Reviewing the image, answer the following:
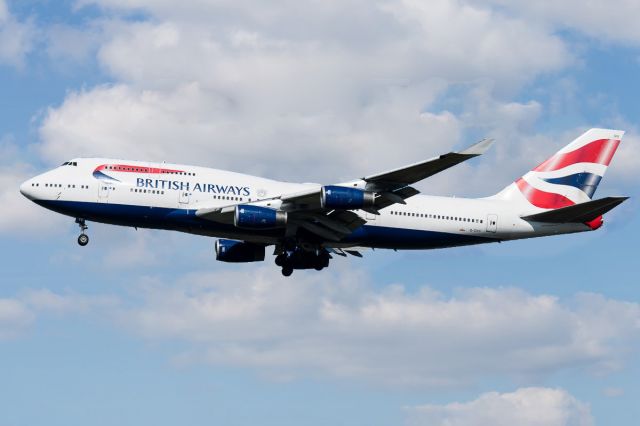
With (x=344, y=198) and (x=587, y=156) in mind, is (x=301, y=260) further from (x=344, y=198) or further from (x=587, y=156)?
(x=587, y=156)

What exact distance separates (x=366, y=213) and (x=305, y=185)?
11.1 ft

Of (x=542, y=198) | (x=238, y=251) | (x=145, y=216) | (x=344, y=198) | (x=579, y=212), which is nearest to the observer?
(x=344, y=198)

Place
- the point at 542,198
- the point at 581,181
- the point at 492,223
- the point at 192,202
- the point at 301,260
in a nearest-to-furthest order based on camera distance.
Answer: the point at 192,202 < the point at 492,223 < the point at 301,260 < the point at 542,198 < the point at 581,181

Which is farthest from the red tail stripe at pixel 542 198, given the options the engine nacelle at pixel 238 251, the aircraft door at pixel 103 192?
the aircraft door at pixel 103 192

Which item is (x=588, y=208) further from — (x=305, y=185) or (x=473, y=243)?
(x=305, y=185)

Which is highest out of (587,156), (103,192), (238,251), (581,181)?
(587,156)

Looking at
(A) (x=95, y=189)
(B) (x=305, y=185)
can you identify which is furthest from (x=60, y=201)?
(B) (x=305, y=185)

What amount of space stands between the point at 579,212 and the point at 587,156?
22.9 feet

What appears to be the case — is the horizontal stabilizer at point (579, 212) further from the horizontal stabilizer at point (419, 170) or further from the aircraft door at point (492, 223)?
the horizontal stabilizer at point (419, 170)

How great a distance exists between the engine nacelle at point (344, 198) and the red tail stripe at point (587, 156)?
14.6 meters

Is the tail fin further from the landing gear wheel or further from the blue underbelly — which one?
the landing gear wheel

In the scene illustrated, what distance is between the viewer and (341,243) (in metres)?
55.5

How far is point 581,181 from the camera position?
59.7m

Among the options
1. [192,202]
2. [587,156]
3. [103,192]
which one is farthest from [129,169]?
[587,156]
